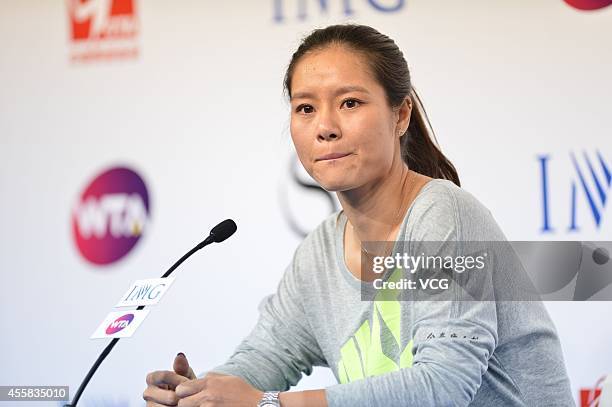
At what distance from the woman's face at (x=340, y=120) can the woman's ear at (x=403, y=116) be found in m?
0.08

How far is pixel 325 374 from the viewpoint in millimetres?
2559

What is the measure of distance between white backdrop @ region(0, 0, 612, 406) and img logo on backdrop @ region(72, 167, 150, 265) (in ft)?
0.09

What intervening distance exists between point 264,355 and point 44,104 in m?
1.58

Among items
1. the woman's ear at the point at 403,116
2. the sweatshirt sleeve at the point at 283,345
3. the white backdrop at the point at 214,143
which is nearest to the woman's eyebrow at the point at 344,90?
the woman's ear at the point at 403,116

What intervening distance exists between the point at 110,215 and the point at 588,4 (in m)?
1.56

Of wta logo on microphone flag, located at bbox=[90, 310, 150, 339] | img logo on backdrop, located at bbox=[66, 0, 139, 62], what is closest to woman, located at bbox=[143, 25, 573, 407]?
wta logo on microphone flag, located at bbox=[90, 310, 150, 339]

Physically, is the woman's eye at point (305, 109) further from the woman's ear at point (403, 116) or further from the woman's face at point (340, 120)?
the woman's ear at point (403, 116)

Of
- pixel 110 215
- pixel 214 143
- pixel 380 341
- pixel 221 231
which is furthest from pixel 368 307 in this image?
pixel 110 215

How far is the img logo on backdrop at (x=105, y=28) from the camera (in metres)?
2.70

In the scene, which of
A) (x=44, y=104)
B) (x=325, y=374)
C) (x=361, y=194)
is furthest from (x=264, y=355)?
→ (x=44, y=104)

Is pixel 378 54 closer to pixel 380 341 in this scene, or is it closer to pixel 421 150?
pixel 421 150

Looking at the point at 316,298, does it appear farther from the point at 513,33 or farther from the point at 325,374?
the point at 513,33

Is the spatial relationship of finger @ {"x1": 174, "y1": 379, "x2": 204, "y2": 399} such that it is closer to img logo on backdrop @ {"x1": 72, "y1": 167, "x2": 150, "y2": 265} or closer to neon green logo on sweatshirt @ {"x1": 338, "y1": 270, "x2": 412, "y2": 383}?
neon green logo on sweatshirt @ {"x1": 338, "y1": 270, "x2": 412, "y2": 383}

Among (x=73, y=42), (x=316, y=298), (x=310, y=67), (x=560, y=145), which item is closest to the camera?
(x=310, y=67)
